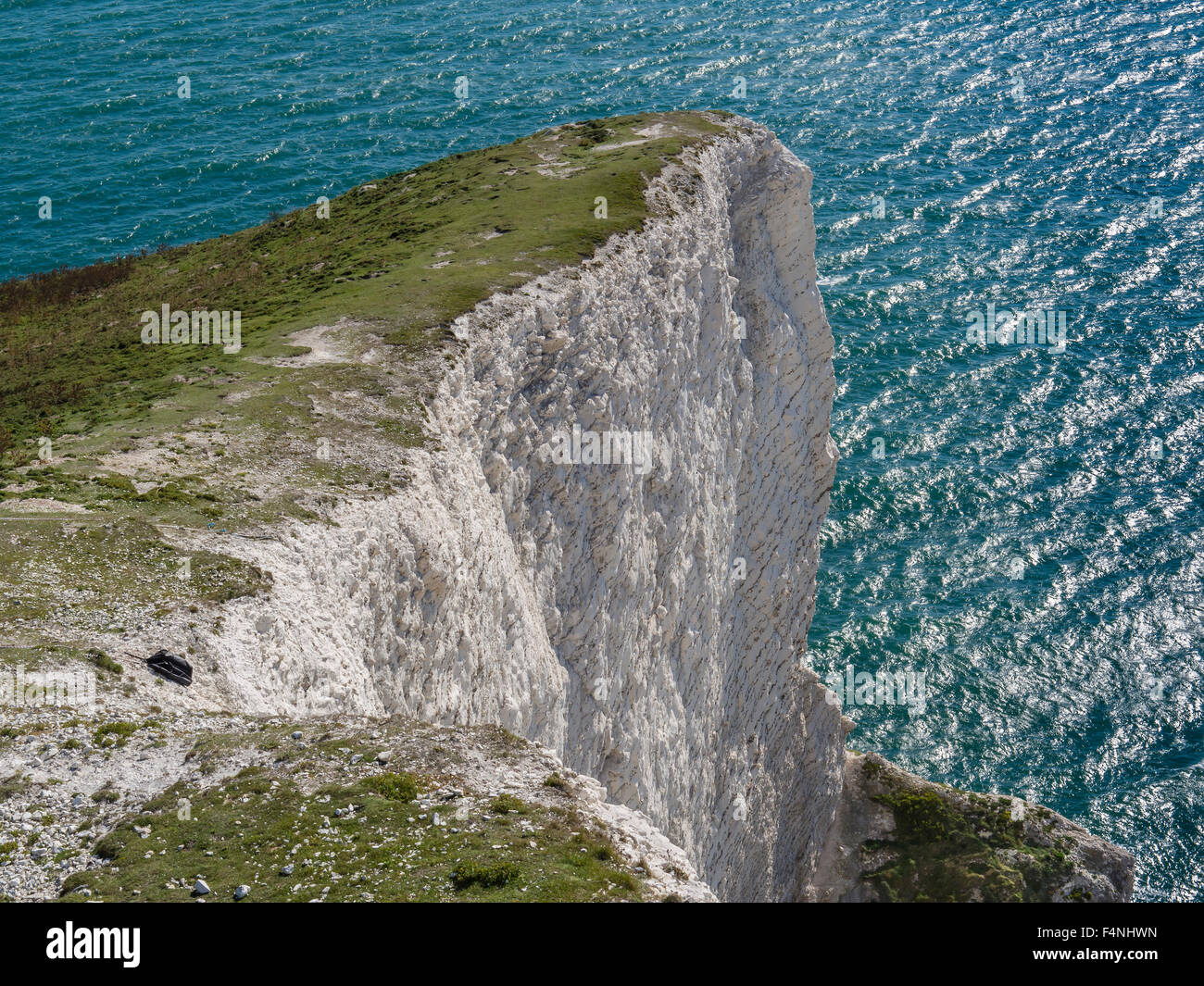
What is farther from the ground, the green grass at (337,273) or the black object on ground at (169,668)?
the green grass at (337,273)

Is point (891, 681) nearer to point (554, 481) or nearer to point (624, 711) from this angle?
point (624, 711)

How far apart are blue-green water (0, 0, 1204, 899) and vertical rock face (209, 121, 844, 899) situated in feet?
51.8

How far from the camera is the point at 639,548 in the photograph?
1618 inches

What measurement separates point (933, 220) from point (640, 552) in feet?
230

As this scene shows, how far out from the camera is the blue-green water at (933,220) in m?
64.1

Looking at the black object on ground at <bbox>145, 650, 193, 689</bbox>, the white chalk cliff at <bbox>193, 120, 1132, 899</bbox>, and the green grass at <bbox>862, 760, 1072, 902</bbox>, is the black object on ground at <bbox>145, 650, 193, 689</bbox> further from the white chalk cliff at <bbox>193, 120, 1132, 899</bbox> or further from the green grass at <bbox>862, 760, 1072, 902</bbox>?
the green grass at <bbox>862, 760, 1072, 902</bbox>

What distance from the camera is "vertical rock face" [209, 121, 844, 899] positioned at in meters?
27.8

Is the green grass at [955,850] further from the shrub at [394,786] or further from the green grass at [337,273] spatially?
Answer: the shrub at [394,786]

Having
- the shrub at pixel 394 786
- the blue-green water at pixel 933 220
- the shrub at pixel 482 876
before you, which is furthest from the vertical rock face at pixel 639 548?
the blue-green water at pixel 933 220

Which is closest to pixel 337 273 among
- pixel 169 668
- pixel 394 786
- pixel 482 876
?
pixel 169 668

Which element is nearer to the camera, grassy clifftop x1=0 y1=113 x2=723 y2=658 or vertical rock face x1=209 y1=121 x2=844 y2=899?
grassy clifftop x1=0 y1=113 x2=723 y2=658

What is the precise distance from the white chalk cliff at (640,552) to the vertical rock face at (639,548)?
100 mm

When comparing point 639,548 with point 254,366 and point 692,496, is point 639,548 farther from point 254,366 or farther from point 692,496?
point 254,366

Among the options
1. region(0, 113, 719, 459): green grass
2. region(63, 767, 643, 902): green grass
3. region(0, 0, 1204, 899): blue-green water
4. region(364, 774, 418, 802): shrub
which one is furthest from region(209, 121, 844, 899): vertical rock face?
region(0, 0, 1204, 899): blue-green water
